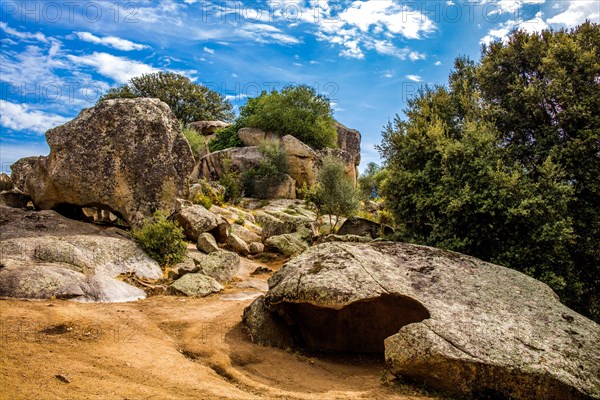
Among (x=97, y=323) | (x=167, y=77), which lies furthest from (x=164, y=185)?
(x=167, y=77)

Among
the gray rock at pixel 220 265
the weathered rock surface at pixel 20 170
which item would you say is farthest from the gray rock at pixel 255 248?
the weathered rock surface at pixel 20 170

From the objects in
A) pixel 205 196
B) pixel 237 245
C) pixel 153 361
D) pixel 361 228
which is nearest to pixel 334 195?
pixel 361 228

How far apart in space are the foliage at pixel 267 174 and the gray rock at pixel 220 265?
67.8 ft

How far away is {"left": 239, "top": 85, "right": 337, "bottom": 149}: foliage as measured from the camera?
138 ft

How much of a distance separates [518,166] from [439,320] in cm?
704

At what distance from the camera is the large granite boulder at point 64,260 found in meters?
9.55

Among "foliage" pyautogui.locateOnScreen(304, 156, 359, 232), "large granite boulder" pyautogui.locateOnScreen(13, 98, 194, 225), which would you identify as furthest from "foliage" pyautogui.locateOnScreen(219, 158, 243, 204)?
"large granite boulder" pyautogui.locateOnScreen(13, 98, 194, 225)

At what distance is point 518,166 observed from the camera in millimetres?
12023

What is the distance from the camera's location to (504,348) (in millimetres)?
6473

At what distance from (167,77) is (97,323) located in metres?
55.3

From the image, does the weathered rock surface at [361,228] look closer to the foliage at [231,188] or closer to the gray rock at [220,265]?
the gray rock at [220,265]

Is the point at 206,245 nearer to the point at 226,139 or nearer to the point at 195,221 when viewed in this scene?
the point at 195,221

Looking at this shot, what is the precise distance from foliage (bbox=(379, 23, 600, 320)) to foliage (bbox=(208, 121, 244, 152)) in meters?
30.4

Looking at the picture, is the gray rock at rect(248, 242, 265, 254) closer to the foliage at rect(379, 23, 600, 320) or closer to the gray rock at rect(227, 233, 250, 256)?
the gray rock at rect(227, 233, 250, 256)
